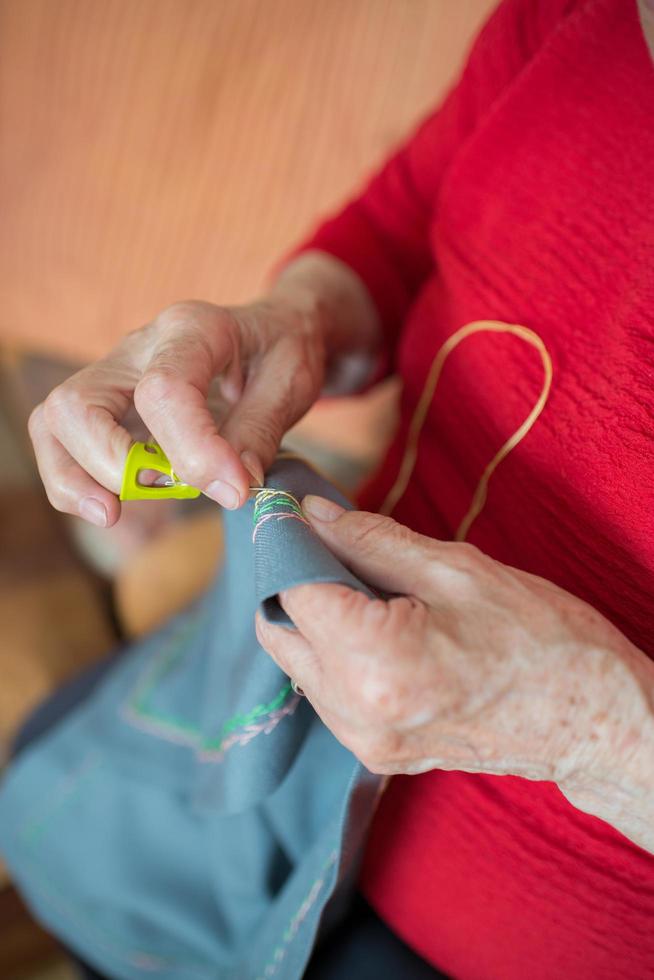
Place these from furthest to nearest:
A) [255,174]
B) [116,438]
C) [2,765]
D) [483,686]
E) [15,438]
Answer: [15,438], [255,174], [2,765], [116,438], [483,686]

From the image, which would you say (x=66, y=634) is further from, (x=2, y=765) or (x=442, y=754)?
(x=442, y=754)

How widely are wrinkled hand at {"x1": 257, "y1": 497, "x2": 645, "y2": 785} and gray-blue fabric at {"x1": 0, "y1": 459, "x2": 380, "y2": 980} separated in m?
0.03

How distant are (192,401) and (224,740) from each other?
292 mm

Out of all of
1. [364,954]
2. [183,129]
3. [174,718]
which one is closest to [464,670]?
[364,954]

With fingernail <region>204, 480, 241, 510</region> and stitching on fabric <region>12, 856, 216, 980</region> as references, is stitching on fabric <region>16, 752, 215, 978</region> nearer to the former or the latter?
stitching on fabric <region>12, 856, 216, 980</region>

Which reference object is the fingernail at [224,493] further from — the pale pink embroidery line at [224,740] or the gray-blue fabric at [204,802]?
the pale pink embroidery line at [224,740]

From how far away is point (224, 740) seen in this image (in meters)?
0.58

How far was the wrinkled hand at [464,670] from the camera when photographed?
1.23 feet

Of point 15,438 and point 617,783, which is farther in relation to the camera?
point 15,438

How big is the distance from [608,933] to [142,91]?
1.22m

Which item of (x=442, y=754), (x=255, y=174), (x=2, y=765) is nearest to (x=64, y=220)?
(x=255, y=174)

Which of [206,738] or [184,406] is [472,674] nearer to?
[184,406]

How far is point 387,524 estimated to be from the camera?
445 mm

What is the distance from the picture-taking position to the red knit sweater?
475mm
